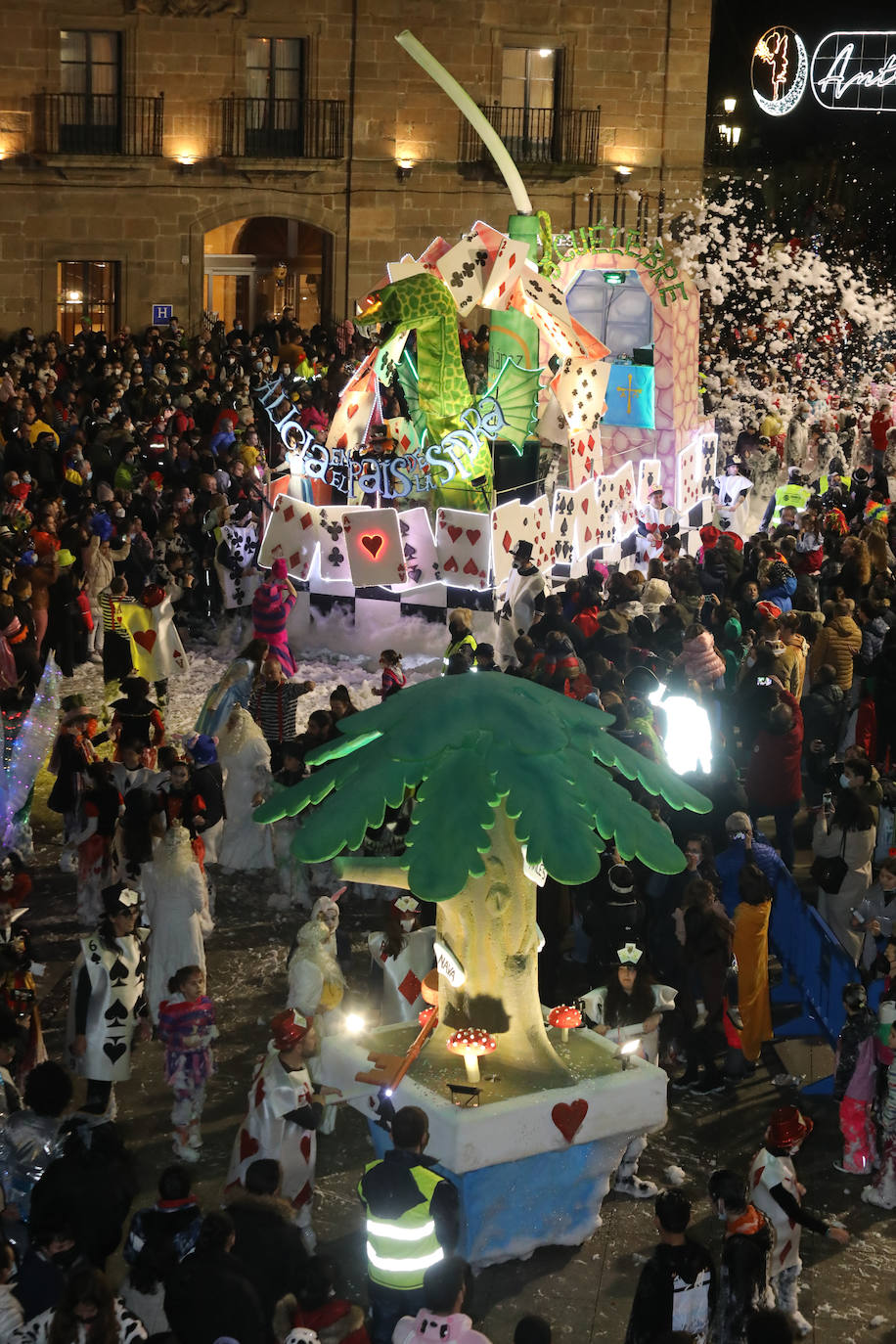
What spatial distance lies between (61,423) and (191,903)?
12451 millimetres

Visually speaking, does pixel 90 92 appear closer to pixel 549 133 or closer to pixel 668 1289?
pixel 549 133

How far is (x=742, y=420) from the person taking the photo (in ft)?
81.8

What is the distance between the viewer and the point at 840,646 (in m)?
13.3

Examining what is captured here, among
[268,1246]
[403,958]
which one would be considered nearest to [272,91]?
[403,958]

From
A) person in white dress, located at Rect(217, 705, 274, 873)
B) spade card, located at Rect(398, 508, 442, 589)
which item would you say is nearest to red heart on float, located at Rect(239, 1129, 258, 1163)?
person in white dress, located at Rect(217, 705, 274, 873)

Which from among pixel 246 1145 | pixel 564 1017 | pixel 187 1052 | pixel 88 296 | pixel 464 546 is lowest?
pixel 246 1145

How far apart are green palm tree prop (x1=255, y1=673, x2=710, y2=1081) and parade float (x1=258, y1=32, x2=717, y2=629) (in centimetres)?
774

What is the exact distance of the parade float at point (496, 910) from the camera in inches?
285

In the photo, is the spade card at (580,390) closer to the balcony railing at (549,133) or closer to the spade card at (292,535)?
the spade card at (292,535)

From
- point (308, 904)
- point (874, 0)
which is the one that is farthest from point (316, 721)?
point (874, 0)

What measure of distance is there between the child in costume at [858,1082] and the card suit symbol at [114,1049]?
3.26 meters

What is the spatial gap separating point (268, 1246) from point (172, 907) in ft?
9.67

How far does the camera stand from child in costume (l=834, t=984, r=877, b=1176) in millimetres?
8188

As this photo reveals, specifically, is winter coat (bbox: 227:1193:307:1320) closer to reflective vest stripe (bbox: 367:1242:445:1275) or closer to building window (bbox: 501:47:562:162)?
reflective vest stripe (bbox: 367:1242:445:1275)
